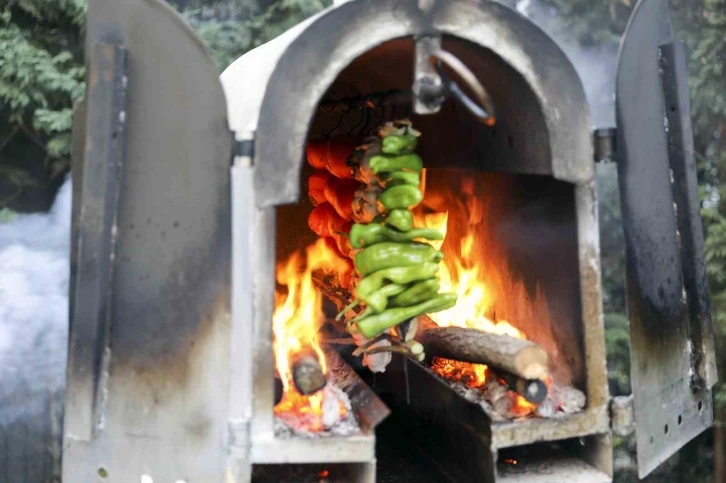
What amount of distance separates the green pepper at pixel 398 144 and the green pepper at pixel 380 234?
312mm

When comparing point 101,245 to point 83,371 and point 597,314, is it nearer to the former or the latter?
point 83,371

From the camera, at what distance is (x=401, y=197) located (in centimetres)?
298

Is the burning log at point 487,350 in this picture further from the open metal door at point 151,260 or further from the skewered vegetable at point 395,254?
the open metal door at point 151,260

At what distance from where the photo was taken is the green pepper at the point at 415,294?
9.80 feet

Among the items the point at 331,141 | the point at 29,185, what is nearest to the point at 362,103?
the point at 331,141

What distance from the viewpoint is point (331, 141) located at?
12.8 ft

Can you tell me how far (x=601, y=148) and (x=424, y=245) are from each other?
79 cm

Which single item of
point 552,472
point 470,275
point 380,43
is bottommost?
point 552,472

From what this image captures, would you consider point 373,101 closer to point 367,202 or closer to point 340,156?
point 340,156

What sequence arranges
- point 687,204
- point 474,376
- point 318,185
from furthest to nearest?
point 318,185
point 474,376
point 687,204

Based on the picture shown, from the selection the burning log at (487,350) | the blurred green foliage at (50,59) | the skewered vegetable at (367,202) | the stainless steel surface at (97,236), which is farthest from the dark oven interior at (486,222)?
the blurred green foliage at (50,59)

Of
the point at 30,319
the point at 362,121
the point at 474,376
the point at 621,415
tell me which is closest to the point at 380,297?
the point at 474,376

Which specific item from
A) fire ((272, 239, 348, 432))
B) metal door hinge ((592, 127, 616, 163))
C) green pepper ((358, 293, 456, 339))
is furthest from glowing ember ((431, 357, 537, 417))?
metal door hinge ((592, 127, 616, 163))

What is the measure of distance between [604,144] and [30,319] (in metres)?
5.46
